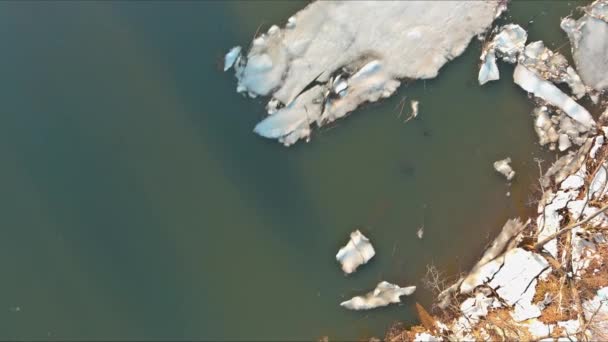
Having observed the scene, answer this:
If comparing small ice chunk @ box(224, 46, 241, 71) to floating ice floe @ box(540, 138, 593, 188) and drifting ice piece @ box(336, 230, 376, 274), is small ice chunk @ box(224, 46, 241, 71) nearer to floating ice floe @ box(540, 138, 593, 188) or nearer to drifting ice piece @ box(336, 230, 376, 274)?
drifting ice piece @ box(336, 230, 376, 274)

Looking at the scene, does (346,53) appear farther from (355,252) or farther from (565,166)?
(565,166)

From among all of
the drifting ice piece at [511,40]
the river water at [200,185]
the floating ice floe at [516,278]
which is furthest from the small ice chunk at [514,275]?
the drifting ice piece at [511,40]

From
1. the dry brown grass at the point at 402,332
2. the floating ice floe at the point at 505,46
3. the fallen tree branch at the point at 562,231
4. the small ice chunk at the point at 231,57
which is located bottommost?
the dry brown grass at the point at 402,332

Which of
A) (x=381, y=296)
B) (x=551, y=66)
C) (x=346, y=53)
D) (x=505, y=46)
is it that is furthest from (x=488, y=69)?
(x=381, y=296)

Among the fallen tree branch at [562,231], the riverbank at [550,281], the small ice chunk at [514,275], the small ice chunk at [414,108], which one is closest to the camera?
the fallen tree branch at [562,231]

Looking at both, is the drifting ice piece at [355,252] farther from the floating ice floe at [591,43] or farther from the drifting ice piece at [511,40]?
the floating ice floe at [591,43]

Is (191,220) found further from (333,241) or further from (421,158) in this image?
(421,158)
